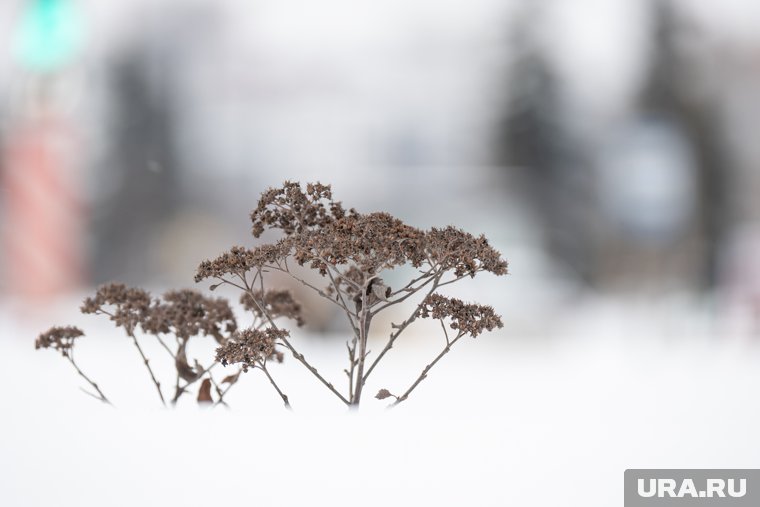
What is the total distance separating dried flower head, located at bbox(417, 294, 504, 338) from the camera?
3.08 meters

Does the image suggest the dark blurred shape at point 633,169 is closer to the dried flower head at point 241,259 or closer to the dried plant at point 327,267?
the dried plant at point 327,267

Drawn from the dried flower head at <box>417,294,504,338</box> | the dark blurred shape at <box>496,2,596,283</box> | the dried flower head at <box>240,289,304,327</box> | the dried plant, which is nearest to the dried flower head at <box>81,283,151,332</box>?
the dried plant

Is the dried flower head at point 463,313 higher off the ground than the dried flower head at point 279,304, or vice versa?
the dried flower head at point 279,304

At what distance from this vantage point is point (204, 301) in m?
3.58

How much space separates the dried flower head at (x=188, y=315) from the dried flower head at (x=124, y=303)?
0.05m


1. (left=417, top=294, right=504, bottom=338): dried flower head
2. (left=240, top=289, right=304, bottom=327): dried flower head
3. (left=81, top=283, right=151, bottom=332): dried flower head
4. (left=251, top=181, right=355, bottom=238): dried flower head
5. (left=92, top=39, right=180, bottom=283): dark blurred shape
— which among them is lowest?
(left=81, top=283, right=151, bottom=332): dried flower head

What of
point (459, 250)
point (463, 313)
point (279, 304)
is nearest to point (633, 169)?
point (279, 304)

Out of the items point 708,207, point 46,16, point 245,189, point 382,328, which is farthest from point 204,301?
point 245,189

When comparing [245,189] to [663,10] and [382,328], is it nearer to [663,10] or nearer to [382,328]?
[663,10]

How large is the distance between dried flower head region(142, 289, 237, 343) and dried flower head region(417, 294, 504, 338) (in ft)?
3.35

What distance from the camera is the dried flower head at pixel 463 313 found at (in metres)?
3.08

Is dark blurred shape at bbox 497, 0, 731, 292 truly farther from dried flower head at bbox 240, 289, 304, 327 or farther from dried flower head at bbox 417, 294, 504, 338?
→ dried flower head at bbox 417, 294, 504, 338

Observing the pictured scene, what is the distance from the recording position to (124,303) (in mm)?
3420

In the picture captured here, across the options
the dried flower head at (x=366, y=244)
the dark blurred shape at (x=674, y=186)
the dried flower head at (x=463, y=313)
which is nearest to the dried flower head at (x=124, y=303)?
the dried flower head at (x=366, y=244)
